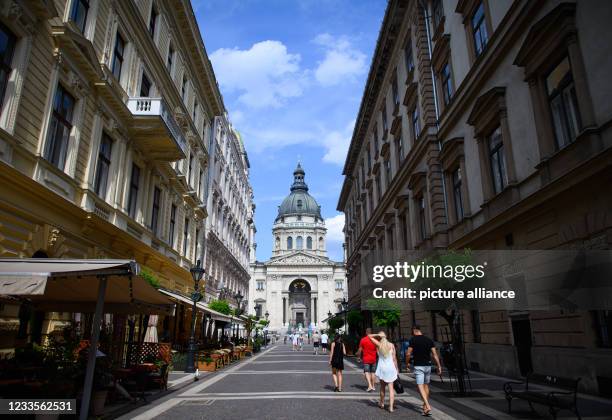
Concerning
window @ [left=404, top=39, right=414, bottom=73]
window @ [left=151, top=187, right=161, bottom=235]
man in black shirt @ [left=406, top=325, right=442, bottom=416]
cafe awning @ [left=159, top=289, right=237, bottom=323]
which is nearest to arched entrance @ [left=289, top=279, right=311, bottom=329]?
cafe awning @ [left=159, top=289, right=237, bottom=323]

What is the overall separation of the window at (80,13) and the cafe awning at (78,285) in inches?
320

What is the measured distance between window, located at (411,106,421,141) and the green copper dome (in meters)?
87.9

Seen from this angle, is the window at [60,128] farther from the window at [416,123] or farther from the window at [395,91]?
the window at [395,91]

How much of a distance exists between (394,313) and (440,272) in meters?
9.43

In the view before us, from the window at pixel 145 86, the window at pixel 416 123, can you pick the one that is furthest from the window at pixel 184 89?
the window at pixel 416 123

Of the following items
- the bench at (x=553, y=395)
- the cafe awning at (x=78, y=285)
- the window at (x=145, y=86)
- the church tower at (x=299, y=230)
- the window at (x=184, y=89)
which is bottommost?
the bench at (x=553, y=395)

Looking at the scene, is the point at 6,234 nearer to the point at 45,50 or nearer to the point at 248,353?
the point at 45,50

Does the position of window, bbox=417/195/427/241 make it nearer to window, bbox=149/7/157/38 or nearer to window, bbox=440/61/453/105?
window, bbox=440/61/453/105

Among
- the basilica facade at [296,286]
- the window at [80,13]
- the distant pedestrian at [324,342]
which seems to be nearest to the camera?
the window at [80,13]

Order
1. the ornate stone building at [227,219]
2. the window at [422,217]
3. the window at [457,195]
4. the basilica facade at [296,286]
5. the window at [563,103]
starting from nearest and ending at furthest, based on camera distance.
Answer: the window at [563,103]
the window at [457,195]
the window at [422,217]
the ornate stone building at [227,219]
the basilica facade at [296,286]

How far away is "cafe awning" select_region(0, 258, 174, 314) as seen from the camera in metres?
6.26

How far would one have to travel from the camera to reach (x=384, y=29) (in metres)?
27.5

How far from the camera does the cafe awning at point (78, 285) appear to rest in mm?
6262

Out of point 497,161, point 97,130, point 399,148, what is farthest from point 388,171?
point 97,130
